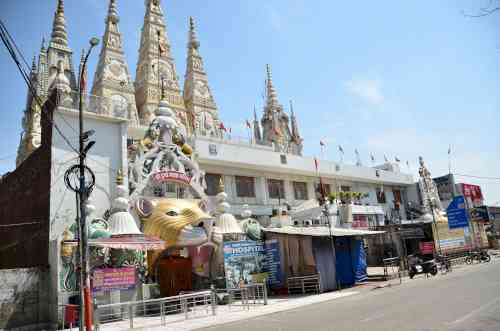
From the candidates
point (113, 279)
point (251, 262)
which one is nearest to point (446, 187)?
point (251, 262)

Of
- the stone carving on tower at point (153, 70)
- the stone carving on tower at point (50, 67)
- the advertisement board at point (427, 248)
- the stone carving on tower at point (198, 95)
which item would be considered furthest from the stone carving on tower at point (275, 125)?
the advertisement board at point (427, 248)

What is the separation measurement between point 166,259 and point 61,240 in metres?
5.77

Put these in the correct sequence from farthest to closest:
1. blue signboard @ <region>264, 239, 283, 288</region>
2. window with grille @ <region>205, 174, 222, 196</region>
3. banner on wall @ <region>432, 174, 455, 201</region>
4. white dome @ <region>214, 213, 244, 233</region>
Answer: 1. banner on wall @ <region>432, 174, 455, 201</region>
2. window with grille @ <region>205, 174, 222, 196</region>
3. blue signboard @ <region>264, 239, 283, 288</region>
4. white dome @ <region>214, 213, 244, 233</region>

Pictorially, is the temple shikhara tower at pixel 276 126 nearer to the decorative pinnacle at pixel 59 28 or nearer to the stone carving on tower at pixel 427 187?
the stone carving on tower at pixel 427 187

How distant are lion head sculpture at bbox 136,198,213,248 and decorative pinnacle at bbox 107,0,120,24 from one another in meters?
36.0

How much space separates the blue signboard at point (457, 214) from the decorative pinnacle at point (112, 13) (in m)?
41.8

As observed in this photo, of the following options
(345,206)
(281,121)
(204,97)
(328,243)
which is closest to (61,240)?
(328,243)

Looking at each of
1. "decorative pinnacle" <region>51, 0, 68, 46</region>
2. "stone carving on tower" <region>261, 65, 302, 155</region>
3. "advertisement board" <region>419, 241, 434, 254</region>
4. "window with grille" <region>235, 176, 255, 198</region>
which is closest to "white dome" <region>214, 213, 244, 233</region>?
"window with grille" <region>235, 176, 255, 198</region>

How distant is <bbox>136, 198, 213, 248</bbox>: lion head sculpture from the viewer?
17.6 m

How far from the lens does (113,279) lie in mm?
15539

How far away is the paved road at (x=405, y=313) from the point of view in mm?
9812

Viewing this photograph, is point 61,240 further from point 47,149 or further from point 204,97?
point 204,97

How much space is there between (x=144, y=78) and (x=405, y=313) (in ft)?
138

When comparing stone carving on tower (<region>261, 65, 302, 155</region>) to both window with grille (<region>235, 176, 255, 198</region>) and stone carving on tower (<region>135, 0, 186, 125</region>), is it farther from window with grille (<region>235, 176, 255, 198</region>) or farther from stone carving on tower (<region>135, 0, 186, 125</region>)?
window with grille (<region>235, 176, 255, 198</region>)
